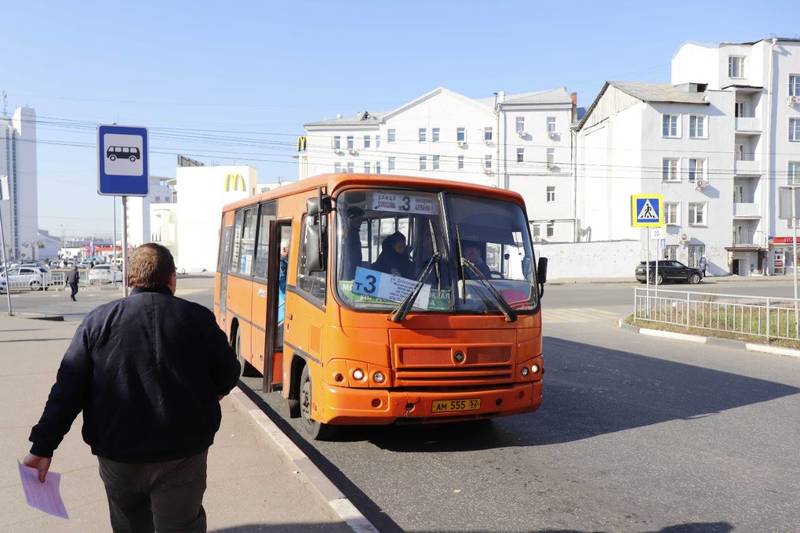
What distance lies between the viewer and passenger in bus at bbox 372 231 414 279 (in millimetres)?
6562

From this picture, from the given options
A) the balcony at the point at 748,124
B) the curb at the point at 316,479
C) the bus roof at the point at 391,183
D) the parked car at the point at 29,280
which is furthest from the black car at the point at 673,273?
the curb at the point at 316,479

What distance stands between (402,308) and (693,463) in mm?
3065

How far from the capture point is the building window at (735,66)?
57.3 metres

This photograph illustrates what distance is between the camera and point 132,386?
10.3ft

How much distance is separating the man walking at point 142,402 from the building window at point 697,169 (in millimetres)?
58262

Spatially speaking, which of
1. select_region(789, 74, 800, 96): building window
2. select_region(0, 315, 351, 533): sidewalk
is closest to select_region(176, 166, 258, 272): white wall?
select_region(789, 74, 800, 96): building window

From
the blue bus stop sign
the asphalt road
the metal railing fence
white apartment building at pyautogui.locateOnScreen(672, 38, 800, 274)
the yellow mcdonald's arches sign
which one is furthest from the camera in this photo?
the yellow mcdonald's arches sign

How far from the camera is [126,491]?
127 inches

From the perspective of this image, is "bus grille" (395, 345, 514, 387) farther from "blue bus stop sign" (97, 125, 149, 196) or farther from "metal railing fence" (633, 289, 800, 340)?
"metal railing fence" (633, 289, 800, 340)

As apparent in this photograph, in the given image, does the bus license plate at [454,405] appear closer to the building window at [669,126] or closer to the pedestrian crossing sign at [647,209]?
the pedestrian crossing sign at [647,209]

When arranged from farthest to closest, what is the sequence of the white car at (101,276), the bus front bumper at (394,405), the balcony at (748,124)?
the balcony at (748,124) → the white car at (101,276) → the bus front bumper at (394,405)

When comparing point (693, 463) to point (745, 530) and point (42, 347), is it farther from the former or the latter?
point (42, 347)

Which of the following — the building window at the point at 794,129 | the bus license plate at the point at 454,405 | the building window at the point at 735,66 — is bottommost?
the bus license plate at the point at 454,405

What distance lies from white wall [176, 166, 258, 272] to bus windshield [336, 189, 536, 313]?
70.6 m
